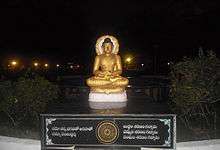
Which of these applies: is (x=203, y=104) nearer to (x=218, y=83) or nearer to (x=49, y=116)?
(x=218, y=83)

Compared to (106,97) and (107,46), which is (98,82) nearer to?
(106,97)

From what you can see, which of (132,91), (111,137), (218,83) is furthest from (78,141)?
(132,91)

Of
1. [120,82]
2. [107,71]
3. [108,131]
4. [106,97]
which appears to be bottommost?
[108,131]

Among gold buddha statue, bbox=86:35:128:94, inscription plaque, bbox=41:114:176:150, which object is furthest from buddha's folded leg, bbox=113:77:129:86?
inscription plaque, bbox=41:114:176:150

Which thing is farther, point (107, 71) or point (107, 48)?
point (107, 48)

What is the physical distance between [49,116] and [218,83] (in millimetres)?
3752

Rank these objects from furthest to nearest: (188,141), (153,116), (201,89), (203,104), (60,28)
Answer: (60,28)
(203,104)
(201,89)
(188,141)
(153,116)

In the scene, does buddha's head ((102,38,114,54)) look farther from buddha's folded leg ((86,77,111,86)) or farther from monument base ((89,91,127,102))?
monument base ((89,91,127,102))

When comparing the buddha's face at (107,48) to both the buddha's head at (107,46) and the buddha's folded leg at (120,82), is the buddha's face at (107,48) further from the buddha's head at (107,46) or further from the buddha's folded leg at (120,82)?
the buddha's folded leg at (120,82)

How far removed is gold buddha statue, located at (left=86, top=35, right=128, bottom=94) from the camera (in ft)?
32.2

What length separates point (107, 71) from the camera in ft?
33.0

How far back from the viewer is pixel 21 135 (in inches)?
361

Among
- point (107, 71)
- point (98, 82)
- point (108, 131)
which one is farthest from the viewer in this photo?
point (107, 71)

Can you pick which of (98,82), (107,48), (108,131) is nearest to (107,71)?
(98,82)
